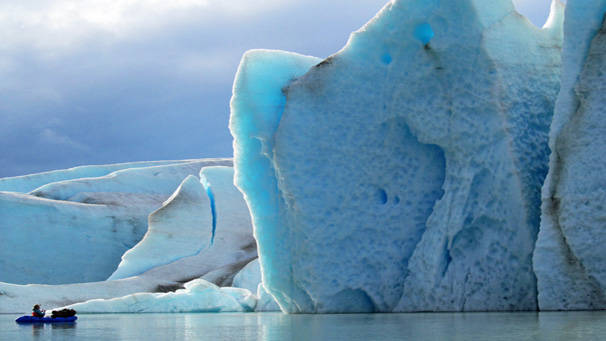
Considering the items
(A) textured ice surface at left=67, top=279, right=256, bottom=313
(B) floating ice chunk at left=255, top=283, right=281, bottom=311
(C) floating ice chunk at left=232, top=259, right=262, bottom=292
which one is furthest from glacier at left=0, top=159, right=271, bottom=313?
(B) floating ice chunk at left=255, top=283, right=281, bottom=311

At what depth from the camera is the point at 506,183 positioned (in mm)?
8391

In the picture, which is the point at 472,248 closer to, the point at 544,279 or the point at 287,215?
the point at 544,279

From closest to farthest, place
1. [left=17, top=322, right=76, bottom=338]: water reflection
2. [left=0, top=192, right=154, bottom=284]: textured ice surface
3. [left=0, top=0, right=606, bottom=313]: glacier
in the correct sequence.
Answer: [left=17, top=322, right=76, bottom=338]: water reflection
[left=0, top=0, right=606, bottom=313]: glacier
[left=0, top=192, right=154, bottom=284]: textured ice surface

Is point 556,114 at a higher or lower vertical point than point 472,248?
higher

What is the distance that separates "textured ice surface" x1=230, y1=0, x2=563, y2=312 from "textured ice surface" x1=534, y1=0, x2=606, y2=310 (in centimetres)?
46

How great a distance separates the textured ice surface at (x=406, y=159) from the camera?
850 centimetres

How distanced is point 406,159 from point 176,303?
5547mm

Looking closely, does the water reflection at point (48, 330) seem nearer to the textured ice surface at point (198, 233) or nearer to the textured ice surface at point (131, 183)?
the textured ice surface at point (198, 233)

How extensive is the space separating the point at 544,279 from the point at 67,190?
16.9 m

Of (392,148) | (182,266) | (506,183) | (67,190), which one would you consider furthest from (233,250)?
(506,183)

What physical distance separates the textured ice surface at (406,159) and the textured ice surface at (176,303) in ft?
10.4

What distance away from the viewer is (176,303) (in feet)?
42.3

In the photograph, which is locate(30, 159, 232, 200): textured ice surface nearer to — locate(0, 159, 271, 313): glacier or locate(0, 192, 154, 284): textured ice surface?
locate(0, 159, 271, 313): glacier

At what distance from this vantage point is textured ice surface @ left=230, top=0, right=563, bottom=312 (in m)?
8.50
